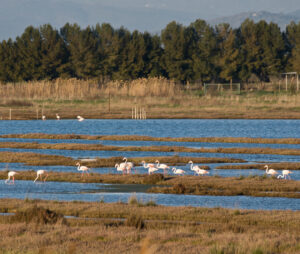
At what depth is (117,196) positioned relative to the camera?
25.1 m

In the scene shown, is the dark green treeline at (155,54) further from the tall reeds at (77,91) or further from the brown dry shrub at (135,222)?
the brown dry shrub at (135,222)

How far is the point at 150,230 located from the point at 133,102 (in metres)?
64.4

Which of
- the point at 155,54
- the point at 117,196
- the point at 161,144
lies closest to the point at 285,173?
the point at 117,196

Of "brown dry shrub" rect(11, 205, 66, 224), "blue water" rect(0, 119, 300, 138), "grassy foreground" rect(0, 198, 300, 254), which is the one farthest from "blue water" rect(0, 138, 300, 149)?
"brown dry shrub" rect(11, 205, 66, 224)

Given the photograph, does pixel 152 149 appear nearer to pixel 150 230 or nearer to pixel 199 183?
pixel 199 183

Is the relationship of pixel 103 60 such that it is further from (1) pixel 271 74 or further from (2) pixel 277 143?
(2) pixel 277 143

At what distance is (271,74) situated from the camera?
108 meters

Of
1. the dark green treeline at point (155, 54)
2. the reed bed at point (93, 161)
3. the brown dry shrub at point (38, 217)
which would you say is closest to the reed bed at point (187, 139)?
the reed bed at point (93, 161)

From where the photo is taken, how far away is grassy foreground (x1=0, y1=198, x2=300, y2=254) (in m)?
14.8

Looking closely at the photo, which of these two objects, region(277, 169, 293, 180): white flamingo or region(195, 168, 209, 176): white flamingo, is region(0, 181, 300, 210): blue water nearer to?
region(195, 168, 209, 176): white flamingo

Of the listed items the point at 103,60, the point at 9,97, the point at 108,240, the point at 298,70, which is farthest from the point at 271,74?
the point at 108,240

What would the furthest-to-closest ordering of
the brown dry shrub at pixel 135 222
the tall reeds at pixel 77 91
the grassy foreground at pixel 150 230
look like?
1. the tall reeds at pixel 77 91
2. the brown dry shrub at pixel 135 222
3. the grassy foreground at pixel 150 230

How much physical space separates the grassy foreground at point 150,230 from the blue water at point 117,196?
1.93m

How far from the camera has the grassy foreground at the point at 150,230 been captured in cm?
1477
